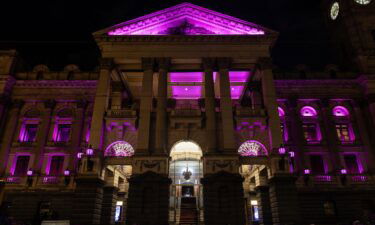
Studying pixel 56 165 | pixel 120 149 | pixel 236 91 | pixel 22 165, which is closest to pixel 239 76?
pixel 236 91

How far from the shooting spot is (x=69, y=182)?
1442 inches

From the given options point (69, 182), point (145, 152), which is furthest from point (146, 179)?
point (69, 182)

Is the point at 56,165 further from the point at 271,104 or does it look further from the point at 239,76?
the point at 271,104

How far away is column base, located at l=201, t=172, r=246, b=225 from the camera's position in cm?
2725

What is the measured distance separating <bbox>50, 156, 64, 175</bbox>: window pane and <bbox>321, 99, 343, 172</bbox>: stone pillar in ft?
113

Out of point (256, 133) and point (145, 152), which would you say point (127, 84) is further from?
point (256, 133)

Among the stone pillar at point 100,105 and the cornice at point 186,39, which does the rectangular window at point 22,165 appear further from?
the cornice at point 186,39

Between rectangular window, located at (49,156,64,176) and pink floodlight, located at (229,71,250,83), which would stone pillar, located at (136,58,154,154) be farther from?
rectangular window, located at (49,156,64,176)

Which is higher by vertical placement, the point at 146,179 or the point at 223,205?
the point at 146,179

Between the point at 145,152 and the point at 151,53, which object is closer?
the point at 145,152

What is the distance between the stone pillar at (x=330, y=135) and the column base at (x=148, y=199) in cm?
2243

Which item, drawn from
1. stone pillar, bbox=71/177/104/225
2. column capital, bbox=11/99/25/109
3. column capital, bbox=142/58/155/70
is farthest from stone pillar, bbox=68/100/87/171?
column capital, bbox=142/58/155/70

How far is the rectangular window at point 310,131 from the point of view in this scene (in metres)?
40.8

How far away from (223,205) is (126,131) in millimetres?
12892
